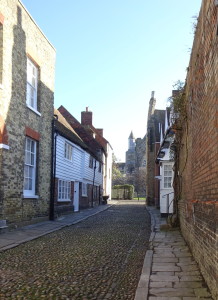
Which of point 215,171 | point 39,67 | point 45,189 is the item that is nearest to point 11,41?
point 39,67

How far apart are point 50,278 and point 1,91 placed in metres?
6.89

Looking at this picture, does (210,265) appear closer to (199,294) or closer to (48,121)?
(199,294)

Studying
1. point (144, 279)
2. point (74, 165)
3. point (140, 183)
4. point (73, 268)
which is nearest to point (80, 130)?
point (74, 165)

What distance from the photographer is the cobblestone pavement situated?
4.92 metres

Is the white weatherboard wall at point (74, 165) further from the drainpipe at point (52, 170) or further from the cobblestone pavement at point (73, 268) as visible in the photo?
the cobblestone pavement at point (73, 268)

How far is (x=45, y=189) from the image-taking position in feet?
50.0

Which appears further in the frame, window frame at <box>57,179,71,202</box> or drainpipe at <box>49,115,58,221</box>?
window frame at <box>57,179,71,202</box>

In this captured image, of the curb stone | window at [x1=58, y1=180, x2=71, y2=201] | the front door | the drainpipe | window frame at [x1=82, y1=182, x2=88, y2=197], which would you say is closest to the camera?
the curb stone

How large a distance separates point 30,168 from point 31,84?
327 cm

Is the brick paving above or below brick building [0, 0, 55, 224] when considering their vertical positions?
below

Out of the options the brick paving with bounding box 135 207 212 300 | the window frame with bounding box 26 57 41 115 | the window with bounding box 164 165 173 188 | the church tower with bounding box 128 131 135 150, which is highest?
the church tower with bounding box 128 131 135 150

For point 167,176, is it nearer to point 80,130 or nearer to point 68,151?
point 68,151

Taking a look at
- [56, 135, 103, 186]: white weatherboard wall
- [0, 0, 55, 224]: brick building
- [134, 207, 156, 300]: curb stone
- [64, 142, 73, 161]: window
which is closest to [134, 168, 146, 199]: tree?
[56, 135, 103, 186]: white weatherboard wall

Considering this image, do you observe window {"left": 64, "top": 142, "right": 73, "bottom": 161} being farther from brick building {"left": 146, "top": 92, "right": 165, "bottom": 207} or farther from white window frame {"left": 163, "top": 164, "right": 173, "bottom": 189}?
brick building {"left": 146, "top": 92, "right": 165, "bottom": 207}
